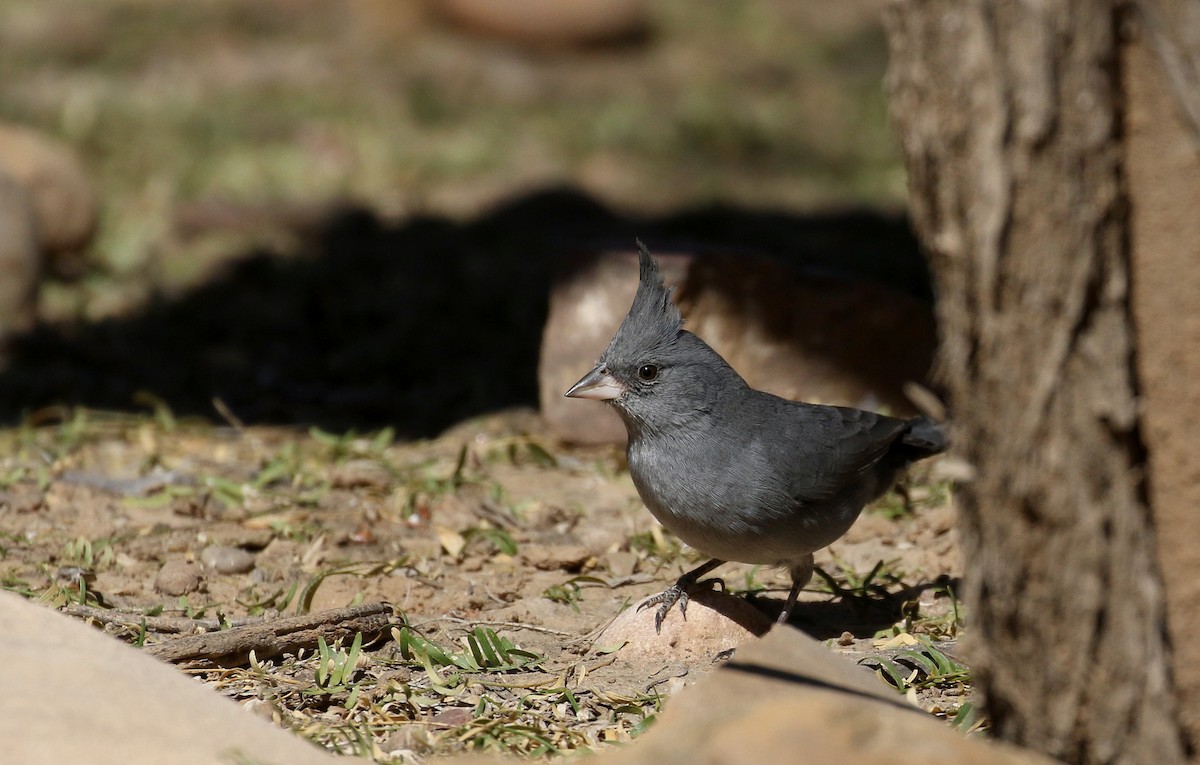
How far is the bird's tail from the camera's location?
4.11m

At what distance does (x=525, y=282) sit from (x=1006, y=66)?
216 inches

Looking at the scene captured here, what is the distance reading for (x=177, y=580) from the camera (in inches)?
159

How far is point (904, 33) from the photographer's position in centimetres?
222

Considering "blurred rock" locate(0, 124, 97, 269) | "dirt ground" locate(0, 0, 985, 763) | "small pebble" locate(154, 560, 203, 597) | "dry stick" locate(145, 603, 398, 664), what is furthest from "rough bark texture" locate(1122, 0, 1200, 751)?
"blurred rock" locate(0, 124, 97, 269)

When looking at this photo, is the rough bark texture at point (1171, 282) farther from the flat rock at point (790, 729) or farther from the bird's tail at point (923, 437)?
the bird's tail at point (923, 437)

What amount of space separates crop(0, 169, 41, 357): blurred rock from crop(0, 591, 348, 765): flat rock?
13.5 feet

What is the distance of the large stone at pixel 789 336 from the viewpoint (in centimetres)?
543

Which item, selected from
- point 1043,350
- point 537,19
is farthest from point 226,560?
point 537,19

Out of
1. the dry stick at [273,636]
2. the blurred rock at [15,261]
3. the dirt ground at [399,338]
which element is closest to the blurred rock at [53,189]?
the dirt ground at [399,338]

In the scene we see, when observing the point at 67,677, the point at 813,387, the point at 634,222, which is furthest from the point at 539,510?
the point at 634,222

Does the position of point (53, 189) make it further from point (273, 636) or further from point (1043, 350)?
point (1043, 350)

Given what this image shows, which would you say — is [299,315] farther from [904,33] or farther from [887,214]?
[904,33]

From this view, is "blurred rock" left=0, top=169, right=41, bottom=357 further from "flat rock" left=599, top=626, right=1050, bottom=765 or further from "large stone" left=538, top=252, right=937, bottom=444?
"flat rock" left=599, top=626, right=1050, bottom=765

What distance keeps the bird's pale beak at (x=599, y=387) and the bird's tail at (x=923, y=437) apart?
916 millimetres
